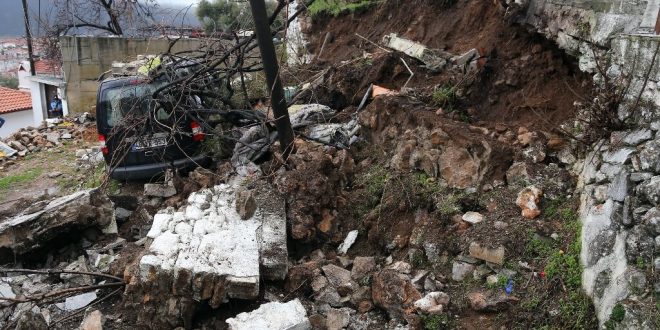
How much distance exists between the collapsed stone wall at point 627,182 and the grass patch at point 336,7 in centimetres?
668

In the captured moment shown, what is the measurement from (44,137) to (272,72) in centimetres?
953

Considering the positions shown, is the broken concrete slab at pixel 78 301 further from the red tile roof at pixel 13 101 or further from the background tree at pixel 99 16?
the red tile roof at pixel 13 101

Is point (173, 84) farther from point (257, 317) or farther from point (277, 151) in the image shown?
point (257, 317)

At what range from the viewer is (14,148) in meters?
11.9

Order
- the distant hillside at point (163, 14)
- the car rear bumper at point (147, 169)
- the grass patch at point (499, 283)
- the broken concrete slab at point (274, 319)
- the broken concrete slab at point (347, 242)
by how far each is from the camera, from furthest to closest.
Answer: the distant hillside at point (163, 14)
the car rear bumper at point (147, 169)
the broken concrete slab at point (347, 242)
the grass patch at point (499, 283)
the broken concrete slab at point (274, 319)

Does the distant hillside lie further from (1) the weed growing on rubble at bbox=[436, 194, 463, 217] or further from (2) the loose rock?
(2) the loose rock

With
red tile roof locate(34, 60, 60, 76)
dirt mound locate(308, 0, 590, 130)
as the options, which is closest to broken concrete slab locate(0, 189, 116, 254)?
dirt mound locate(308, 0, 590, 130)

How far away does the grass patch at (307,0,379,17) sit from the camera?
10625mm

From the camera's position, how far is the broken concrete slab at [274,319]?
370 centimetres

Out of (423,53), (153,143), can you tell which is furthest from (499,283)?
(153,143)

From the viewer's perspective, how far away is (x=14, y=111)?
2334 cm

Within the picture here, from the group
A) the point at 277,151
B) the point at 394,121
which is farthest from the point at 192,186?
the point at 394,121

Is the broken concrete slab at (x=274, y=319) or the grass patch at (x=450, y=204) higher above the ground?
the grass patch at (x=450, y=204)

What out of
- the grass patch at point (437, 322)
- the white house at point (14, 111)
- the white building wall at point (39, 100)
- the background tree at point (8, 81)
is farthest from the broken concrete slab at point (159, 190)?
the background tree at point (8, 81)
